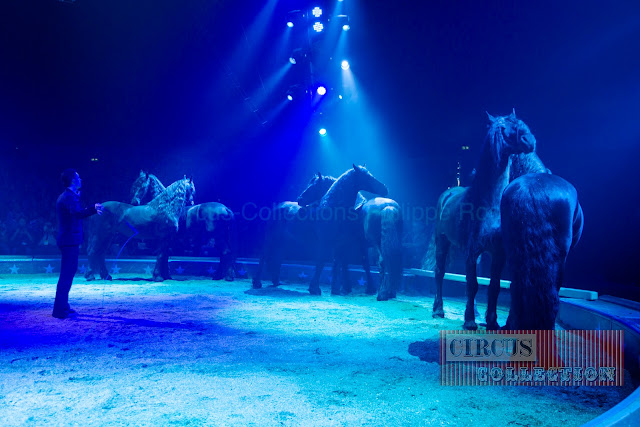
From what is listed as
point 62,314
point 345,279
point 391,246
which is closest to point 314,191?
point 345,279

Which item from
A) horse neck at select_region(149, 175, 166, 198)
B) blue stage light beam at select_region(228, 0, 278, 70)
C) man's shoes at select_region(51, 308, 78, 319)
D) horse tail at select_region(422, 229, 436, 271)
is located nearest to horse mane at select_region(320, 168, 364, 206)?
horse tail at select_region(422, 229, 436, 271)

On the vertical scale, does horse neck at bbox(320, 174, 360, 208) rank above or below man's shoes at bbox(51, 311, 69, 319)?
above

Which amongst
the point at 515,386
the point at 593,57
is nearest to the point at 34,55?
the point at 515,386

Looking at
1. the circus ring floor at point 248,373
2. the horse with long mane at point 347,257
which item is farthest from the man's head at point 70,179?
the horse with long mane at point 347,257

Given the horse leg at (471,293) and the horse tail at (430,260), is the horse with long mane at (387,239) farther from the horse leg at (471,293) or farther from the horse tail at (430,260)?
the horse leg at (471,293)

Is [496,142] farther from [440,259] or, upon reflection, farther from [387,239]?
[387,239]

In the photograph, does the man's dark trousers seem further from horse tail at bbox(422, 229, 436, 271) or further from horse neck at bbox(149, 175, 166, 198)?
horse tail at bbox(422, 229, 436, 271)

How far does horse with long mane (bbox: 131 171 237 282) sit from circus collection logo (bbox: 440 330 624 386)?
714cm

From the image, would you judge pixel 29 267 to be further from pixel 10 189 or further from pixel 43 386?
pixel 43 386

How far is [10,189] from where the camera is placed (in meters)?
14.5

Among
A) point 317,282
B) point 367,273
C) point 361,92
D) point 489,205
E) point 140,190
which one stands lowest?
point 317,282

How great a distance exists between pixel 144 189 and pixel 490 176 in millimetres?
8833

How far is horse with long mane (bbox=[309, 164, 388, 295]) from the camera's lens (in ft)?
24.6

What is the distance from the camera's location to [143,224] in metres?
9.20
